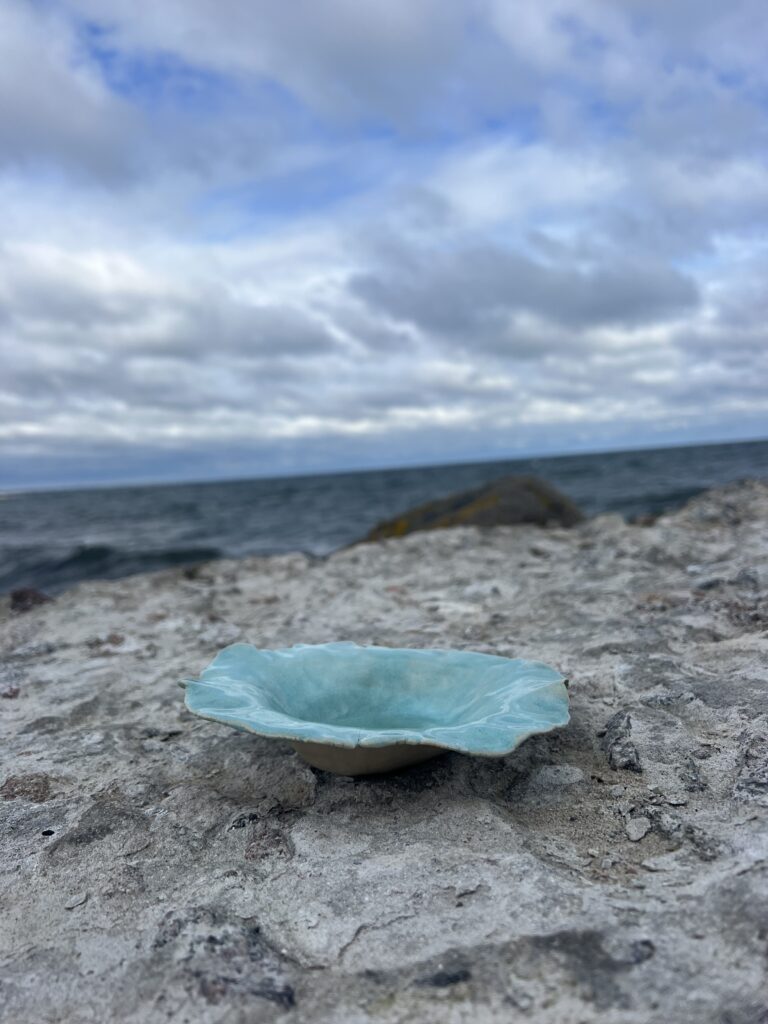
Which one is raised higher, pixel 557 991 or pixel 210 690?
pixel 210 690

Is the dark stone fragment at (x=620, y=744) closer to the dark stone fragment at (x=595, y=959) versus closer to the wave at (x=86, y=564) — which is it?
the dark stone fragment at (x=595, y=959)

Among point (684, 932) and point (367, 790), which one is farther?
point (367, 790)

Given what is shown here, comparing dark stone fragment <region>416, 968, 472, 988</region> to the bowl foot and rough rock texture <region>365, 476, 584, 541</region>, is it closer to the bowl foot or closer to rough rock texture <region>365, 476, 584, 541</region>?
the bowl foot

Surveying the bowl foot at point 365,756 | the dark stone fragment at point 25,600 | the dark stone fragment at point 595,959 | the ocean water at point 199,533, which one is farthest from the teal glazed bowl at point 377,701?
the ocean water at point 199,533

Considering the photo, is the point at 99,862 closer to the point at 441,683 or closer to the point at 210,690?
the point at 210,690

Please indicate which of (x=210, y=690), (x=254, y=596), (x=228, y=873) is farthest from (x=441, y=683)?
(x=254, y=596)
